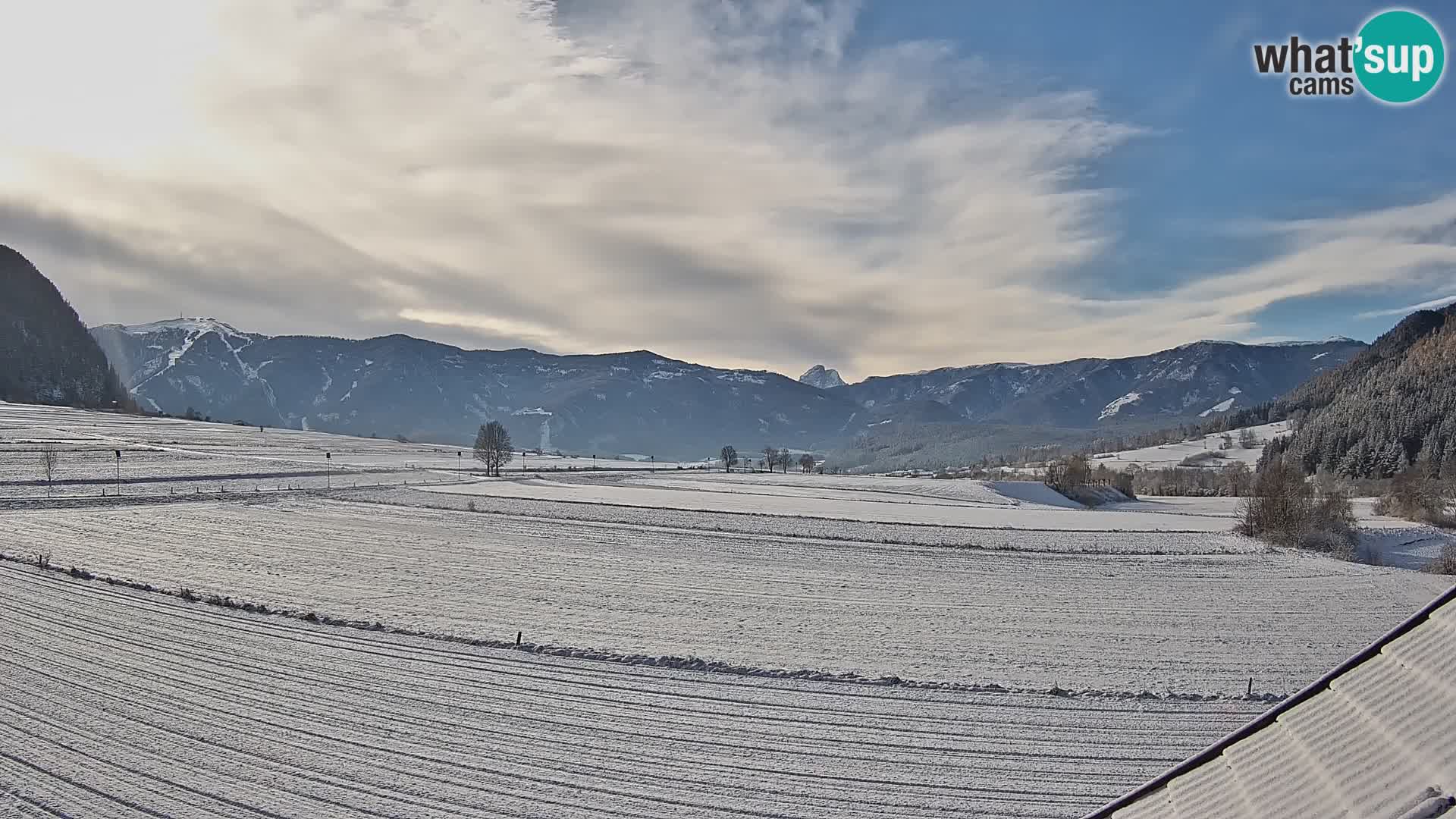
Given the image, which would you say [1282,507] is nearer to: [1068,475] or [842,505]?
[842,505]

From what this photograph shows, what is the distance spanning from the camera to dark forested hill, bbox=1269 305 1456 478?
11794 centimetres

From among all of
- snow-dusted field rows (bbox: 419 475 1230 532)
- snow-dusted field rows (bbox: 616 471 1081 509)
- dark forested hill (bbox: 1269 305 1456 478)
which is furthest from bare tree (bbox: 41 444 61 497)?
dark forested hill (bbox: 1269 305 1456 478)

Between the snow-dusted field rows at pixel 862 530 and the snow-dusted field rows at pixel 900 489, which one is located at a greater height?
the snow-dusted field rows at pixel 862 530

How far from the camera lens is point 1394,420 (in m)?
126

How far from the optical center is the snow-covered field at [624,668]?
34.8 ft

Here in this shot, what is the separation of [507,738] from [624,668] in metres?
4.10

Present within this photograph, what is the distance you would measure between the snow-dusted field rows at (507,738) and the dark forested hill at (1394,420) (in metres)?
104

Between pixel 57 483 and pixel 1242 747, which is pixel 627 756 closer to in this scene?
pixel 1242 747

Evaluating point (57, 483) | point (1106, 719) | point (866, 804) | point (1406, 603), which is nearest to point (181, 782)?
point (866, 804)

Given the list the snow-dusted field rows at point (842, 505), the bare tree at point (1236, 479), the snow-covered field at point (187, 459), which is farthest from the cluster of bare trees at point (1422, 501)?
the snow-covered field at point (187, 459)

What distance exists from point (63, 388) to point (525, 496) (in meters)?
205

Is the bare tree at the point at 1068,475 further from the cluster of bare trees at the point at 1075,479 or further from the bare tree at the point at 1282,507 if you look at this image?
the bare tree at the point at 1282,507

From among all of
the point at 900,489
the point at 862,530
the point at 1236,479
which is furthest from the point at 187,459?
the point at 1236,479

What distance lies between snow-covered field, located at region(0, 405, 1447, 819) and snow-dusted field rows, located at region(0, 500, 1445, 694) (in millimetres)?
185
